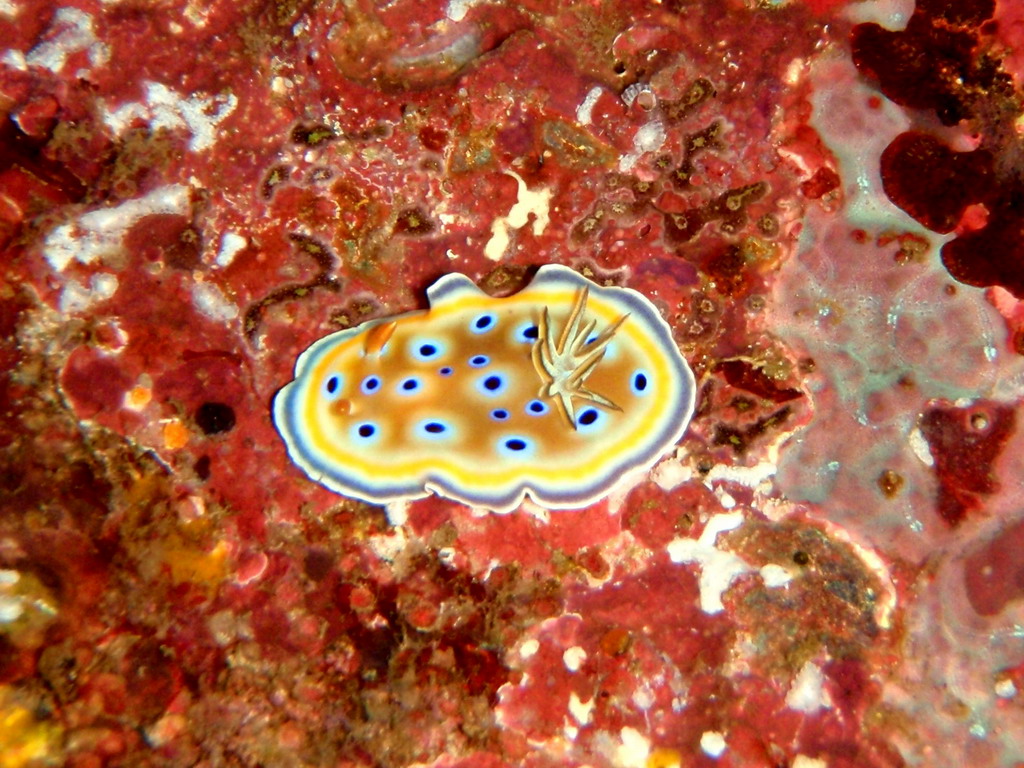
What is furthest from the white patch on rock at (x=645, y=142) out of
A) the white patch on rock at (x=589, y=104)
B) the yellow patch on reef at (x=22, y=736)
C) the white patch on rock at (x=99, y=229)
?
the yellow patch on reef at (x=22, y=736)

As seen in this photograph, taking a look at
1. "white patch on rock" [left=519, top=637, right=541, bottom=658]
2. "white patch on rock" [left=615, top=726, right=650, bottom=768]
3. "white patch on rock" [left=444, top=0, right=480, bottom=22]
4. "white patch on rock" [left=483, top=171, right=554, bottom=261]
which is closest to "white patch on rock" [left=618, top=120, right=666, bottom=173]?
"white patch on rock" [left=483, top=171, right=554, bottom=261]

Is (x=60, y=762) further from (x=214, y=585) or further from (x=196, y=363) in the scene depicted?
(x=196, y=363)

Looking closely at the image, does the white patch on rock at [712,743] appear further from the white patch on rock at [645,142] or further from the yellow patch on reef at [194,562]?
the white patch on rock at [645,142]

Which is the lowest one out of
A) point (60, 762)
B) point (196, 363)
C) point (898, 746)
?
point (898, 746)

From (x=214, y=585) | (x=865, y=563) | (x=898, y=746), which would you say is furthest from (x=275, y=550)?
(x=898, y=746)

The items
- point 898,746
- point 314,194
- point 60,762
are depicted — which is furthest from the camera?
point 898,746

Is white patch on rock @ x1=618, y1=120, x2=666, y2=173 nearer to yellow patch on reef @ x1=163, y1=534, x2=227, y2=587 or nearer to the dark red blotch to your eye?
the dark red blotch
